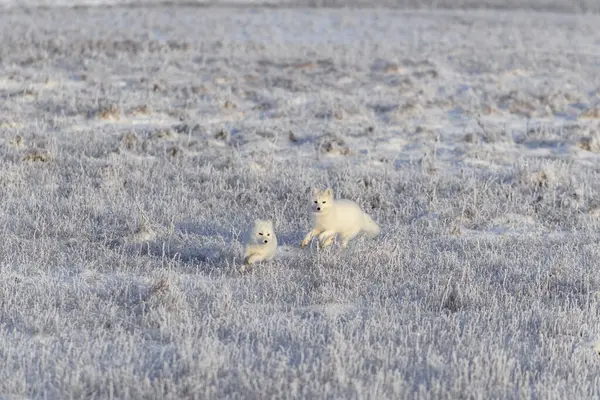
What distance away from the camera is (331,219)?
7121 mm

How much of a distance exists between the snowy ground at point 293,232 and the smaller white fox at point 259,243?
0.16m

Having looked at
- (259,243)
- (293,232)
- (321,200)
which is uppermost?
(321,200)

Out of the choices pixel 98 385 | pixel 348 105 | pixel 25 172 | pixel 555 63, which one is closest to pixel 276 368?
pixel 98 385

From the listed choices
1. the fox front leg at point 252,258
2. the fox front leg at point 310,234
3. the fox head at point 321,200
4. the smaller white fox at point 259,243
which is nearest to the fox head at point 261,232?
the smaller white fox at point 259,243

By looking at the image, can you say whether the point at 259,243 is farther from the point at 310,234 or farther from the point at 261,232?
the point at 310,234

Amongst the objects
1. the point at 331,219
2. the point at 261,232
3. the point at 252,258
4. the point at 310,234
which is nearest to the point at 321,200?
the point at 331,219

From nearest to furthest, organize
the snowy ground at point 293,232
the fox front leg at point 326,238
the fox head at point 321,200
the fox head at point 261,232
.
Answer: the snowy ground at point 293,232
the fox head at point 261,232
the fox head at point 321,200
the fox front leg at point 326,238

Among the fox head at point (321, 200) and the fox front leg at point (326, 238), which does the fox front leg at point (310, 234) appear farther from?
the fox head at point (321, 200)

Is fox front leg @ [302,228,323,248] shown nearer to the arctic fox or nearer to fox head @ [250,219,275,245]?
the arctic fox

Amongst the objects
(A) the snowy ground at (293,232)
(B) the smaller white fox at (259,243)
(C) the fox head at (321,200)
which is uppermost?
(C) the fox head at (321,200)

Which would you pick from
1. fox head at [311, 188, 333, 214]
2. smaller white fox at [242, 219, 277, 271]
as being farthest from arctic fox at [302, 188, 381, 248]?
smaller white fox at [242, 219, 277, 271]

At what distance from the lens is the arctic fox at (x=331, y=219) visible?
7.02 m

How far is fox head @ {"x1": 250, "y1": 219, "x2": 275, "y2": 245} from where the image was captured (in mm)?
6566

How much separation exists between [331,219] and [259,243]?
2.61 ft
